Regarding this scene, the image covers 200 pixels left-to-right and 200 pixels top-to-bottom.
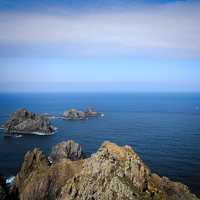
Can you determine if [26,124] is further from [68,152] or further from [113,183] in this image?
[113,183]

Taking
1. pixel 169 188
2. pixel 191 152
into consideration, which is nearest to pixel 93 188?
pixel 169 188

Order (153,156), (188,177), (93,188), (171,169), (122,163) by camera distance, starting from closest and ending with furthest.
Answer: (93,188), (122,163), (188,177), (171,169), (153,156)

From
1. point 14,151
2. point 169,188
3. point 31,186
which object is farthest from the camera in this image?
point 14,151

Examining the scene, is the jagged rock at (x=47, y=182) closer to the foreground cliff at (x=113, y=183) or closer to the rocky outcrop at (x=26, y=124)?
the foreground cliff at (x=113, y=183)

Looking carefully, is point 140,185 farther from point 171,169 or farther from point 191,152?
point 191,152

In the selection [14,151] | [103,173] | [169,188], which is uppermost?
[103,173]

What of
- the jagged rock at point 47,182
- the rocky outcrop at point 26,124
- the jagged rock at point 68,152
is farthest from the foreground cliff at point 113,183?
the rocky outcrop at point 26,124

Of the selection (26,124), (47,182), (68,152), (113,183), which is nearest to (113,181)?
(113,183)

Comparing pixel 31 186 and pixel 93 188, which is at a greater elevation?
pixel 93 188
